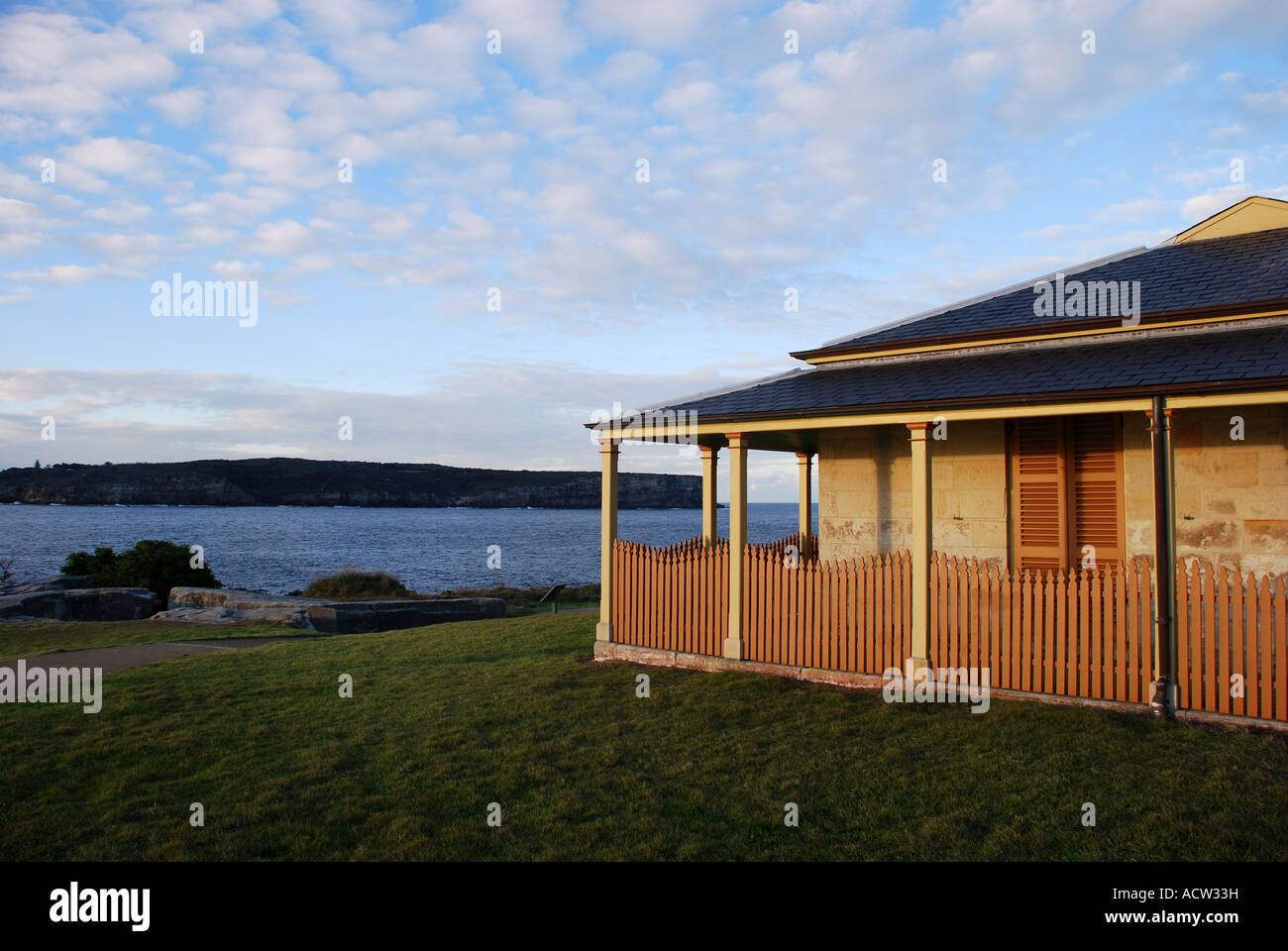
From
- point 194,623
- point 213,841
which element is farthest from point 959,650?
point 194,623

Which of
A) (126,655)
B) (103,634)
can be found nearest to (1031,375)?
(126,655)

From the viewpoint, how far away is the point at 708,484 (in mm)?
14352

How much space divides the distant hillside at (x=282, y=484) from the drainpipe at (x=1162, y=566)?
160 m

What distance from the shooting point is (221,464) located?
544 ft

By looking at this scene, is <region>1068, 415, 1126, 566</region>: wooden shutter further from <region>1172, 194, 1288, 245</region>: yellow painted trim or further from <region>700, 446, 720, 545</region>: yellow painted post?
<region>700, 446, 720, 545</region>: yellow painted post

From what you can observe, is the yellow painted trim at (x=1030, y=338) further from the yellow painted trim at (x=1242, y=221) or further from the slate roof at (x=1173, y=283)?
the yellow painted trim at (x=1242, y=221)

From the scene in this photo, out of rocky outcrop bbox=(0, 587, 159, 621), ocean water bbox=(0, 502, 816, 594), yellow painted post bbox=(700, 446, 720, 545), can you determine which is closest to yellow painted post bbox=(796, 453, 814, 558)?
yellow painted post bbox=(700, 446, 720, 545)

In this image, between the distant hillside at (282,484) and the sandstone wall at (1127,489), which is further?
the distant hillside at (282,484)

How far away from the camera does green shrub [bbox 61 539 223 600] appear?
1021 inches

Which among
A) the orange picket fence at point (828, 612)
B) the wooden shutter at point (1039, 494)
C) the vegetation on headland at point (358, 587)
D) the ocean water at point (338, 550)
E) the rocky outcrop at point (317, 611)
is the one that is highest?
the wooden shutter at point (1039, 494)

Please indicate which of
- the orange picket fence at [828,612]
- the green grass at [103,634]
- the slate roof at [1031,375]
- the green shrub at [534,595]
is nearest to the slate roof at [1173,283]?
the slate roof at [1031,375]

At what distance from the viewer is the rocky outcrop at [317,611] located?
19.7 meters
